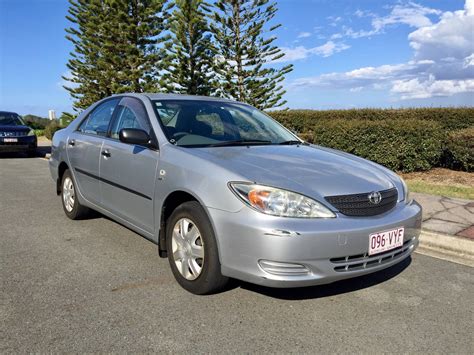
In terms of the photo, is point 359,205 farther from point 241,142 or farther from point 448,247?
point 448,247

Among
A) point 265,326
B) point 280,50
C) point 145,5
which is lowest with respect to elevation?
point 265,326

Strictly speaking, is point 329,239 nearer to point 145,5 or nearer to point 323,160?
point 323,160

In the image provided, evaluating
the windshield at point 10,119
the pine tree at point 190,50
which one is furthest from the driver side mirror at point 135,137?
the pine tree at point 190,50

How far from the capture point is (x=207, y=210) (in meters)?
2.94

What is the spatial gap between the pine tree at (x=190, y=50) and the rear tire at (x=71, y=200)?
17543 mm

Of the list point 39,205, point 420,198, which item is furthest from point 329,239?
point 39,205

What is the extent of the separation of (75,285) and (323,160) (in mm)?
2233

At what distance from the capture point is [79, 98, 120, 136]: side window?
15.0ft

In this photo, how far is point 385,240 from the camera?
2.98m

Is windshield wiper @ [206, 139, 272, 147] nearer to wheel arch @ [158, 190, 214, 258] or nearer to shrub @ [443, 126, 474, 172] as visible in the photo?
wheel arch @ [158, 190, 214, 258]

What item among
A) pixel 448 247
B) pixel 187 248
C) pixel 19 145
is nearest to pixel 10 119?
pixel 19 145

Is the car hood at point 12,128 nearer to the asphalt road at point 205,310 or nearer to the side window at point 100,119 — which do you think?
the side window at point 100,119

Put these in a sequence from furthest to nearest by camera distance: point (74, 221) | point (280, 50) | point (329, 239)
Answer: point (280, 50) → point (74, 221) → point (329, 239)

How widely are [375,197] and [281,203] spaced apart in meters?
0.75
